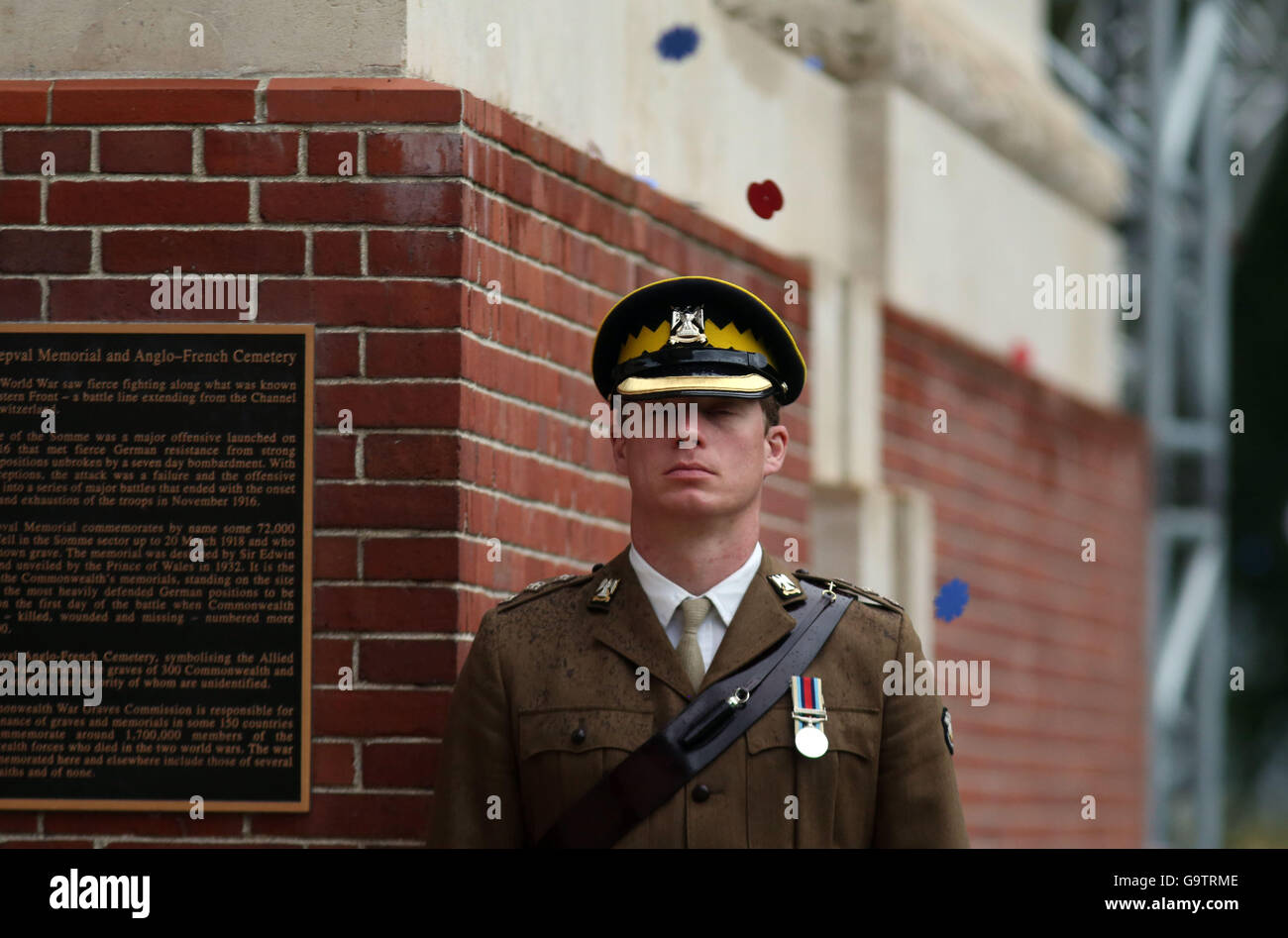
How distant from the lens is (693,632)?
4.30 metres

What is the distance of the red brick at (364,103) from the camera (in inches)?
200

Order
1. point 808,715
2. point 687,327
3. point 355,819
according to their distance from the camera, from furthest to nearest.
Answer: point 355,819, point 687,327, point 808,715

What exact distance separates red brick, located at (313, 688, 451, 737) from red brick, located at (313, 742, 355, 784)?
3 cm

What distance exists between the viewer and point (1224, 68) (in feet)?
51.5

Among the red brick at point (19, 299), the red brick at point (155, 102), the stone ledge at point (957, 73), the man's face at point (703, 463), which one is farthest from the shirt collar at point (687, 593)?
the stone ledge at point (957, 73)

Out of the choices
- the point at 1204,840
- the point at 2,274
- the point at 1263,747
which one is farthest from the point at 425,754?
the point at 1263,747

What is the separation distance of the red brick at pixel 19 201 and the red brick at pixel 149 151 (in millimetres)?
190

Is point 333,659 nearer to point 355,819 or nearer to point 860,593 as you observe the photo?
point 355,819

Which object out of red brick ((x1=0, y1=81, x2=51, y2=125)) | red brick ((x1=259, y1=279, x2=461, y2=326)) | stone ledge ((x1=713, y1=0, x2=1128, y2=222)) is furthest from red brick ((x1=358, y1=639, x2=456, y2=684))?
stone ledge ((x1=713, y1=0, x2=1128, y2=222))

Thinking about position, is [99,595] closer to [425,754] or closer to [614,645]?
[425,754]

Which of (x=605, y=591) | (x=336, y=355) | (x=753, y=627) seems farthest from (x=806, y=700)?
(x=336, y=355)

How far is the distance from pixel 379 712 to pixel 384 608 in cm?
25

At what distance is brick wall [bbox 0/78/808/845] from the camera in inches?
195

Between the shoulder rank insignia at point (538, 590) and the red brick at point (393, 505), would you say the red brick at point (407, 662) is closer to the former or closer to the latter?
the red brick at point (393, 505)
